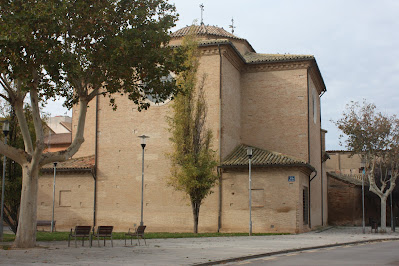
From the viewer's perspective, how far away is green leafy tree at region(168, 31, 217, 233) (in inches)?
1019

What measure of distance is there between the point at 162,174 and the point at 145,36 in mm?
13722

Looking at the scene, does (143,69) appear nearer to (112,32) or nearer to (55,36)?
(112,32)

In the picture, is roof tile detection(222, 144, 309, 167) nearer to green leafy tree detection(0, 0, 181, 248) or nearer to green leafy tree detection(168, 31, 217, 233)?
green leafy tree detection(168, 31, 217, 233)

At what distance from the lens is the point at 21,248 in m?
15.4

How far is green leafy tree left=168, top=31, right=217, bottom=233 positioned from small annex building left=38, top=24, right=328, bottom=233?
1.25 meters

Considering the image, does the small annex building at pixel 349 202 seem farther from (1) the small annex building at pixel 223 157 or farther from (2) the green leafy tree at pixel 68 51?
(2) the green leafy tree at pixel 68 51

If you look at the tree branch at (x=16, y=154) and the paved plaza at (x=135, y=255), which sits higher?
the tree branch at (x=16, y=154)

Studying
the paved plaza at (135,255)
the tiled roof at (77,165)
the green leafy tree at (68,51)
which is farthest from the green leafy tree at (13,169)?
the tiled roof at (77,165)

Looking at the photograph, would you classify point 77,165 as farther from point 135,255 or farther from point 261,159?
point 135,255

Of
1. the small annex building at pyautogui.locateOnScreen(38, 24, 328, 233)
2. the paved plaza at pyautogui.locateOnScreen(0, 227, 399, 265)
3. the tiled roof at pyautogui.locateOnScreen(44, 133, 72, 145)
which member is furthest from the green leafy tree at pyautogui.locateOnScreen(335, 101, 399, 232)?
the tiled roof at pyautogui.locateOnScreen(44, 133, 72, 145)

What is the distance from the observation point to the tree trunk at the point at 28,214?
15.6m

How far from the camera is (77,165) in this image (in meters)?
30.9

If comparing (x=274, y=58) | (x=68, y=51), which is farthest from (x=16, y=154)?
(x=274, y=58)

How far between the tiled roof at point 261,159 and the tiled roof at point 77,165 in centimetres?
888
